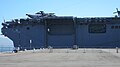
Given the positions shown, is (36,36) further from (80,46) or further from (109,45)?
(109,45)

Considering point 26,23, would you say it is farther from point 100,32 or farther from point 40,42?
point 100,32

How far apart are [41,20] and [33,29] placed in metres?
3.88

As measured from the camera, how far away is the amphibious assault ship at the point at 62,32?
240 feet

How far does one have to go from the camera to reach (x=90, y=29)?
74688 millimetres

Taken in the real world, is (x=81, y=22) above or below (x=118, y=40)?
above

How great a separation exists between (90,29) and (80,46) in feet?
15.7

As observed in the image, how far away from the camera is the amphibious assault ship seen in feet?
240

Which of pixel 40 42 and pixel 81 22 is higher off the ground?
pixel 81 22

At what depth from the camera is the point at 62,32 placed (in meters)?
75.1

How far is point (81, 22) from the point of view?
7306 centimetres

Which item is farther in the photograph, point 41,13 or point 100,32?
point 41,13

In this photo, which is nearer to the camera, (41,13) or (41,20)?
(41,20)

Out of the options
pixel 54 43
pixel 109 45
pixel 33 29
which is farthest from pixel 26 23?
pixel 109 45

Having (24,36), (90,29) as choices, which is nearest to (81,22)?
(90,29)
